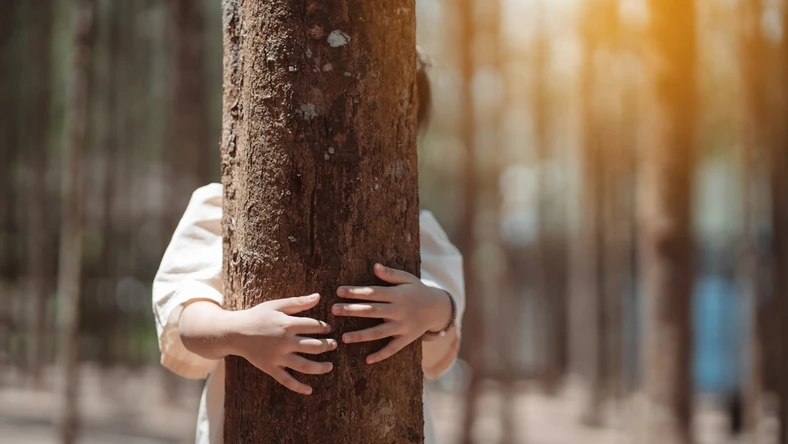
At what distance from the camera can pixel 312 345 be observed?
122 cm

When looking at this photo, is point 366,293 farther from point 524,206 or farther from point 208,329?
point 524,206

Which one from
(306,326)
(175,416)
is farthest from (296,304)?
(175,416)

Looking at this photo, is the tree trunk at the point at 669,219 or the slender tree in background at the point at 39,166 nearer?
the tree trunk at the point at 669,219

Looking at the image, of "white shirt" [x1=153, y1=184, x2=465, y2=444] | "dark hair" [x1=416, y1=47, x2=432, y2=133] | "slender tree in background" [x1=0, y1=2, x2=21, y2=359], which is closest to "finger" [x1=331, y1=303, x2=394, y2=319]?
"white shirt" [x1=153, y1=184, x2=465, y2=444]

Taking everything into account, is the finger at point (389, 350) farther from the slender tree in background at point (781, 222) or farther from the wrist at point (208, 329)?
the slender tree in background at point (781, 222)

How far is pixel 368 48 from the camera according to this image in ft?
4.30

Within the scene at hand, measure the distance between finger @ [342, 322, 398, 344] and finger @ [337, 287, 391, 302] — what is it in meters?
0.04

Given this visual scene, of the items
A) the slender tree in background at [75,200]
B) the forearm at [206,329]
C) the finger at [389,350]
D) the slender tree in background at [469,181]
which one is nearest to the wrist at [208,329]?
the forearm at [206,329]

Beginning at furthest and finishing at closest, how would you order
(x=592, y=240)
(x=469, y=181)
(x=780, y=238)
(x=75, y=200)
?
(x=592, y=240), (x=469, y=181), (x=780, y=238), (x=75, y=200)

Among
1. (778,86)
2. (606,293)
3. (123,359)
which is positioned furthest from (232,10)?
(123,359)

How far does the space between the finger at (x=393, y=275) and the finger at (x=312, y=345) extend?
134mm

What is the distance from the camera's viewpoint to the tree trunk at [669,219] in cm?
466

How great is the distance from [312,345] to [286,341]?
41 millimetres

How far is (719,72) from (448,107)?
4667mm
